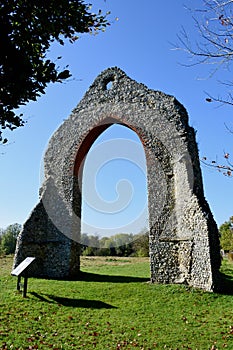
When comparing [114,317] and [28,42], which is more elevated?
[28,42]

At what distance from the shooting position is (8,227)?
1518 inches

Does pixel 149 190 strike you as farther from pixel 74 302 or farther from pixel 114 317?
pixel 114 317

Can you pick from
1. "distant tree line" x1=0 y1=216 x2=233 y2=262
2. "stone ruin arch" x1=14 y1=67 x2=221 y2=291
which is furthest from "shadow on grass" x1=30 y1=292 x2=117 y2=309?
"distant tree line" x1=0 y1=216 x2=233 y2=262

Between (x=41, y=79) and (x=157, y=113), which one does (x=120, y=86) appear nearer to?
(x=157, y=113)

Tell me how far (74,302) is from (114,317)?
4.92 ft

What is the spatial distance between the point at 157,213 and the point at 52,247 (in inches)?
172

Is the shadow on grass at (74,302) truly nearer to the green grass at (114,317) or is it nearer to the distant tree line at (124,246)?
the green grass at (114,317)

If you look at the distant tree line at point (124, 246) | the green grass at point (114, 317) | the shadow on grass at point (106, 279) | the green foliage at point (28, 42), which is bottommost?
the green grass at point (114, 317)

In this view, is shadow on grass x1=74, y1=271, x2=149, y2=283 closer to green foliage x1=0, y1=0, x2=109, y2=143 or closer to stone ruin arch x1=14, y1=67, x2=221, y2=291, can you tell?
stone ruin arch x1=14, y1=67, x2=221, y2=291

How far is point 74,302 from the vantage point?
302 inches

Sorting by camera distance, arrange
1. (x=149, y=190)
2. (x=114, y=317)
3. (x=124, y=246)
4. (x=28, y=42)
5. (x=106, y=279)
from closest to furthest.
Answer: (x=28, y=42)
(x=114, y=317)
(x=149, y=190)
(x=106, y=279)
(x=124, y=246)

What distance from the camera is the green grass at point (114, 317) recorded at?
17.2ft

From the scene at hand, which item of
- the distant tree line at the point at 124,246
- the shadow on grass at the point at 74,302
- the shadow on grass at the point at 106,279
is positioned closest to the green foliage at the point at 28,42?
the shadow on grass at the point at 74,302

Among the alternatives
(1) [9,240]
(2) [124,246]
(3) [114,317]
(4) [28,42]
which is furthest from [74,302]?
(1) [9,240]
